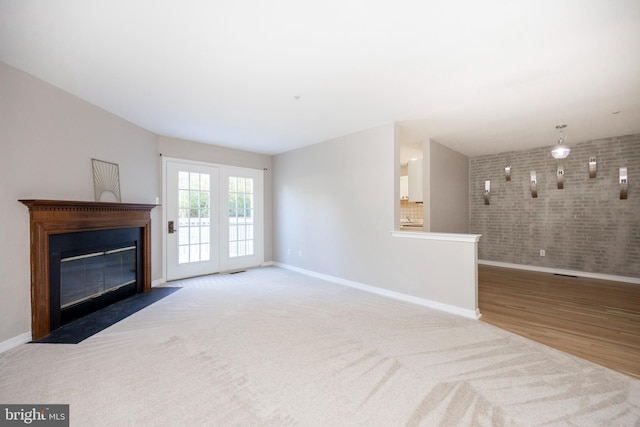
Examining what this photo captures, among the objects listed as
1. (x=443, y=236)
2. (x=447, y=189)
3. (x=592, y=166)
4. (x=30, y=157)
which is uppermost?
(x=592, y=166)

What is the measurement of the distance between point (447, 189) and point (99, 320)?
603cm

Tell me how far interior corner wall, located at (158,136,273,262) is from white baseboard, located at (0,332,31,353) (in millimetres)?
3118

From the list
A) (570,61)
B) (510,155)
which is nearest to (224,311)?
(570,61)

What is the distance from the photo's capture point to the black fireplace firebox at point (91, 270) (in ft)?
9.27

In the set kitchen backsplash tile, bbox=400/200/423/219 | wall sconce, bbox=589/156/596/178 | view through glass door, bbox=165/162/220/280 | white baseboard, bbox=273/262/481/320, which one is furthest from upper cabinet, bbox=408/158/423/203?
view through glass door, bbox=165/162/220/280

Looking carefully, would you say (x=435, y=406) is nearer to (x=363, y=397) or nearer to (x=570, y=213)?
(x=363, y=397)

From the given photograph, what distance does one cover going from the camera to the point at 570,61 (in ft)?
7.64

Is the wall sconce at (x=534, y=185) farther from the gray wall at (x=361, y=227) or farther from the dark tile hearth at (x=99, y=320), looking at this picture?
the dark tile hearth at (x=99, y=320)

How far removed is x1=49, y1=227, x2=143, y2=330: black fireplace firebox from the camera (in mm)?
2826

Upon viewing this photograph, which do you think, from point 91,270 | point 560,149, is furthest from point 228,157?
point 560,149

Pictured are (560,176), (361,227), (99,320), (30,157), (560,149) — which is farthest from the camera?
(560,176)

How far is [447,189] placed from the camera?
5.37 metres

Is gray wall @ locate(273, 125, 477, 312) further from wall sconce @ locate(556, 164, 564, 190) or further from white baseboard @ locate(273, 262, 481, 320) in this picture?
wall sconce @ locate(556, 164, 564, 190)

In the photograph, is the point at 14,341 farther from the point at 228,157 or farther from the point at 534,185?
the point at 534,185
